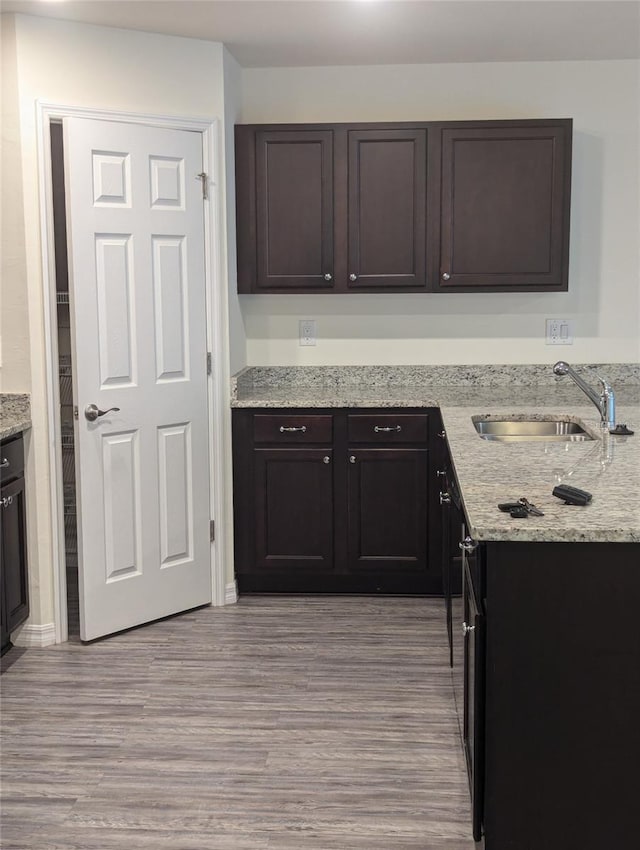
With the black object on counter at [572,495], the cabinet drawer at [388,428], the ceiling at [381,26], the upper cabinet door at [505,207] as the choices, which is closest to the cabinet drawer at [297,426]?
the cabinet drawer at [388,428]

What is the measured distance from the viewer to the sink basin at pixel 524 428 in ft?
13.1

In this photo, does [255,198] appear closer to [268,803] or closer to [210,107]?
[210,107]

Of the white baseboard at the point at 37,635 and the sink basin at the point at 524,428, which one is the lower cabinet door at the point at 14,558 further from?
the sink basin at the point at 524,428

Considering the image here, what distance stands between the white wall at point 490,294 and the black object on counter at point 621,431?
1.34 meters

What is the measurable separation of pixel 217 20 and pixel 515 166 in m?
1.49

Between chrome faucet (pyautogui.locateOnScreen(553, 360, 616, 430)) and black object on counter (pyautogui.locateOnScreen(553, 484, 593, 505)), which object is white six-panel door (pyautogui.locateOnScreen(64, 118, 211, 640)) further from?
black object on counter (pyautogui.locateOnScreen(553, 484, 593, 505))

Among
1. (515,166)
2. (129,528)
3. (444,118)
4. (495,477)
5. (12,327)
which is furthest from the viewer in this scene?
(444,118)

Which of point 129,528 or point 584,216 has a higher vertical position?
point 584,216

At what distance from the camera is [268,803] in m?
2.74

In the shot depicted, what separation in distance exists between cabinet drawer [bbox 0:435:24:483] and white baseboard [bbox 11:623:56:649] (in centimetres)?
65

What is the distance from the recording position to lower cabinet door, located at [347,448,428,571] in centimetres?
443

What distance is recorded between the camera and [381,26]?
4.00 metres

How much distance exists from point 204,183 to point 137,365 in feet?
2.79

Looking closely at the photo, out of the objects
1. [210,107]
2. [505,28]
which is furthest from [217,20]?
[505,28]
